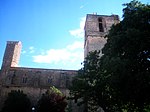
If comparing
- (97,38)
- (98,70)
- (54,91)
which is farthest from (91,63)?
(97,38)

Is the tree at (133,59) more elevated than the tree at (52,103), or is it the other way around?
the tree at (133,59)

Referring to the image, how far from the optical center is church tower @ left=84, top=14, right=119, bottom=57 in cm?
3566

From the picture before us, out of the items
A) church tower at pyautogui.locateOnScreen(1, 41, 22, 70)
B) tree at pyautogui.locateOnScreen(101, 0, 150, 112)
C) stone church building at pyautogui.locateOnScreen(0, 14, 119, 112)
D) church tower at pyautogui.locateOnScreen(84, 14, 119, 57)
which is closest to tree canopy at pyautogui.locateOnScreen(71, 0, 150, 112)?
tree at pyautogui.locateOnScreen(101, 0, 150, 112)

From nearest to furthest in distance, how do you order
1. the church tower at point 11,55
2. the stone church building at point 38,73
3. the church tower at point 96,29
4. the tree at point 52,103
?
the tree at point 52,103
the stone church building at point 38,73
the church tower at point 96,29
the church tower at point 11,55

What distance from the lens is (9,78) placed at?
35.9 metres

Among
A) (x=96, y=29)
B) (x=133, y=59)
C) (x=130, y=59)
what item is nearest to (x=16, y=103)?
(x=96, y=29)

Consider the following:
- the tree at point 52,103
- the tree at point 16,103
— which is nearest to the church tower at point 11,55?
the tree at point 16,103

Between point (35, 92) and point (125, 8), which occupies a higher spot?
point (125, 8)

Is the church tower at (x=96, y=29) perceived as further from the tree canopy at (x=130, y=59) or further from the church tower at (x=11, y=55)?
the tree canopy at (x=130, y=59)

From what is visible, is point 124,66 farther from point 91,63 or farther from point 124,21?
point 91,63

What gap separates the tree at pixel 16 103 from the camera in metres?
29.7

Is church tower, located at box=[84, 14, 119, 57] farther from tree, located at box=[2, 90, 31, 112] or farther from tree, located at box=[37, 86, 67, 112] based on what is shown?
tree, located at box=[2, 90, 31, 112]

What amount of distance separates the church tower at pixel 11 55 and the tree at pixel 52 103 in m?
10.8

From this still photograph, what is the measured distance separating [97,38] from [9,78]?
1744 cm
